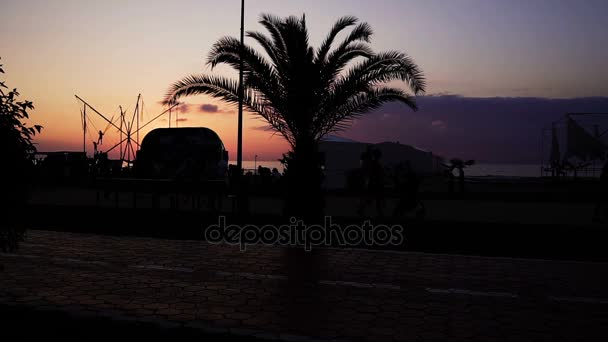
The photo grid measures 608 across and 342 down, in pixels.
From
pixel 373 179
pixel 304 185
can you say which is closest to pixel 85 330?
pixel 304 185

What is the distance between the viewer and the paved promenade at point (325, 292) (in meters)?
5.18

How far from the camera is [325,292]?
6559mm

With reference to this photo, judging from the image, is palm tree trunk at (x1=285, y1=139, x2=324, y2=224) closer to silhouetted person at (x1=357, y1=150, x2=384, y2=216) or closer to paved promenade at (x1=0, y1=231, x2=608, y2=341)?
paved promenade at (x1=0, y1=231, x2=608, y2=341)

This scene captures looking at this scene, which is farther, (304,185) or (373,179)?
(373,179)

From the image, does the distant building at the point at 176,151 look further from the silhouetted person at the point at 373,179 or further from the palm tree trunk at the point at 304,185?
the palm tree trunk at the point at 304,185

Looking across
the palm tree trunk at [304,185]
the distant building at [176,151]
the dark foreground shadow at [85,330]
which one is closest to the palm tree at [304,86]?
the palm tree trunk at [304,185]

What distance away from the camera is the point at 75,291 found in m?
6.38

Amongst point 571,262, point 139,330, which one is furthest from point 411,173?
point 139,330

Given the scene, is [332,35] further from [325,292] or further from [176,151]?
[176,151]

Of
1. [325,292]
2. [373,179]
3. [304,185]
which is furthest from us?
[373,179]

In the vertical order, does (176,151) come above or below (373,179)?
above

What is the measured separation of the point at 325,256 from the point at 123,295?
3783 mm

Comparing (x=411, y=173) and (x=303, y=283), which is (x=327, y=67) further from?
(x=303, y=283)

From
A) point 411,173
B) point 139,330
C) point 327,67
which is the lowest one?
point 139,330
